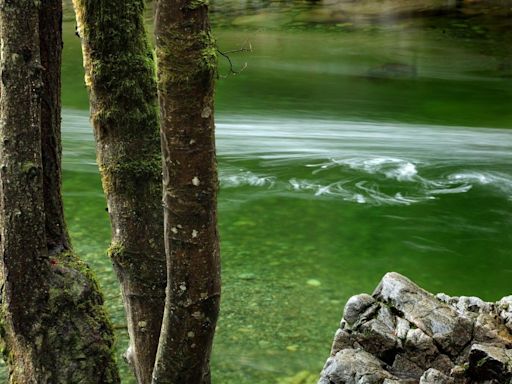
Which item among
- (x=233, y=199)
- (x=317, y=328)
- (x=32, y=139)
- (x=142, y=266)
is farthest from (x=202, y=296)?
(x=233, y=199)

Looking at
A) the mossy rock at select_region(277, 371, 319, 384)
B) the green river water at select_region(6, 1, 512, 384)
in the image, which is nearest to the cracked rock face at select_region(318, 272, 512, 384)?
the mossy rock at select_region(277, 371, 319, 384)

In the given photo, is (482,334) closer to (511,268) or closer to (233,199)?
(511,268)

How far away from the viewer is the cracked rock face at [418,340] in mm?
2559

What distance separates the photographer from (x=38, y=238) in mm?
2518

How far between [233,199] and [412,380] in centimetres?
400

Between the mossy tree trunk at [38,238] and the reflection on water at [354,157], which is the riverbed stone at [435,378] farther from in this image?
the reflection on water at [354,157]

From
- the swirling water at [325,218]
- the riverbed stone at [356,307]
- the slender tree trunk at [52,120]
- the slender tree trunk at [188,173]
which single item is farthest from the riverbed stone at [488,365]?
the swirling water at [325,218]

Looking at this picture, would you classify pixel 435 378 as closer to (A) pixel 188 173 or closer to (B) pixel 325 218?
(A) pixel 188 173

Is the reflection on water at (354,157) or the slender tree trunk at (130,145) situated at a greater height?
the slender tree trunk at (130,145)

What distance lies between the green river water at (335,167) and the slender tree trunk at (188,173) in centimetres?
178

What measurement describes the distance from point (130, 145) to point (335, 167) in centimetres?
493

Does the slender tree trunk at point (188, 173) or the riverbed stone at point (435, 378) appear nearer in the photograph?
the slender tree trunk at point (188, 173)

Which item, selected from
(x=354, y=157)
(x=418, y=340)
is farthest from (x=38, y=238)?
(x=354, y=157)

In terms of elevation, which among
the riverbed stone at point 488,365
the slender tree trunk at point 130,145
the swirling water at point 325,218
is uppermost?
the slender tree trunk at point 130,145
